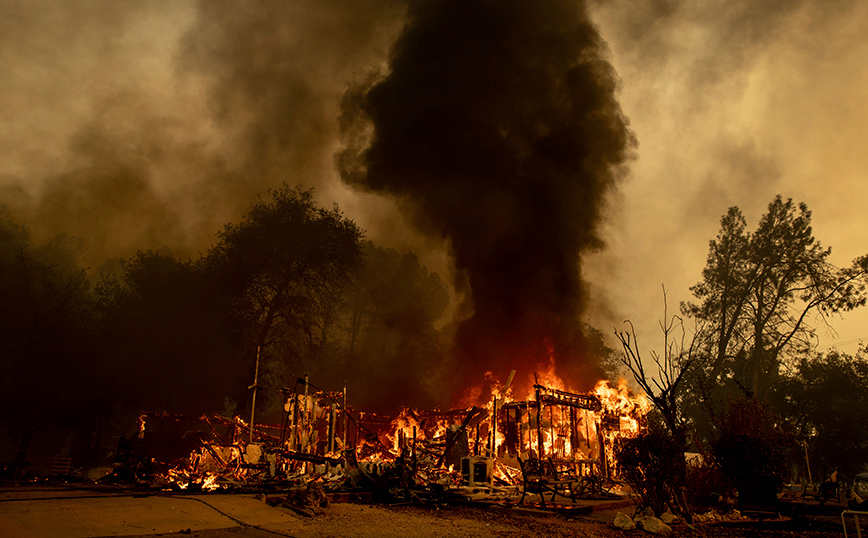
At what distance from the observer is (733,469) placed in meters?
14.9

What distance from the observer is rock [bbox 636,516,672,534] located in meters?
10.7

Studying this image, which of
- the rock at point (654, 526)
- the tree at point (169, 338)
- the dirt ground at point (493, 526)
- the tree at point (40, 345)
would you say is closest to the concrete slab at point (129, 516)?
the dirt ground at point (493, 526)

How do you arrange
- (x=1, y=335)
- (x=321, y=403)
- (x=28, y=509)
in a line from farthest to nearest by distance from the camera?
(x=1, y=335), (x=321, y=403), (x=28, y=509)

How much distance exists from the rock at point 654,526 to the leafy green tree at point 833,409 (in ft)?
121

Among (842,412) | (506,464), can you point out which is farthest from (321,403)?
(842,412)

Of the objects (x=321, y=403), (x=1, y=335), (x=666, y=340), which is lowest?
(x=321, y=403)

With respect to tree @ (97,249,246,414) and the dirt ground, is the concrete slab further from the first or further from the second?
tree @ (97,249,246,414)

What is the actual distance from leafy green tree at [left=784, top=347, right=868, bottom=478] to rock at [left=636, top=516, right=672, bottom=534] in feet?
121

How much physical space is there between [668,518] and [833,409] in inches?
1561

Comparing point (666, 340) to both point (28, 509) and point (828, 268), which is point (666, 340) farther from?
point (828, 268)

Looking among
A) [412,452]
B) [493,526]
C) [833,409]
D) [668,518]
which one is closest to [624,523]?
[668,518]

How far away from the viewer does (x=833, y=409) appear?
3991cm

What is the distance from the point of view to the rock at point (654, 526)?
10.7 meters

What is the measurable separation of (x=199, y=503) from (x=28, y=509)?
3.24 m
